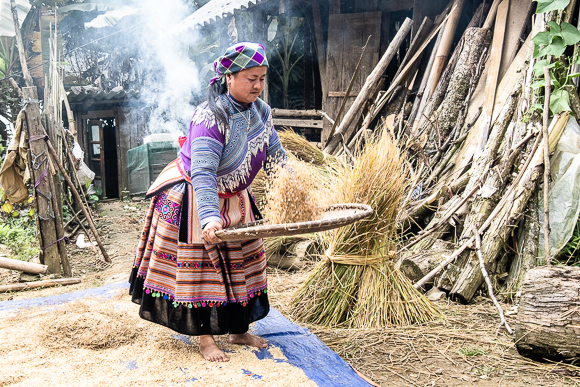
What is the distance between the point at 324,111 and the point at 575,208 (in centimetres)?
423

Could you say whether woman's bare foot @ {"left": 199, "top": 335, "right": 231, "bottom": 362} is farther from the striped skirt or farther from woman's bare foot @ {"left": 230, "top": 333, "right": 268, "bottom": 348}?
woman's bare foot @ {"left": 230, "top": 333, "right": 268, "bottom": 348}

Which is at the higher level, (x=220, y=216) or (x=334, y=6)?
(x=334, y=6)

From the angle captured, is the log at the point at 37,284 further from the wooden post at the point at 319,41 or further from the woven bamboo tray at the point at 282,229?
the wooden post at the point at 319,41

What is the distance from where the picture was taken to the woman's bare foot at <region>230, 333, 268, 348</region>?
2459 millimetres

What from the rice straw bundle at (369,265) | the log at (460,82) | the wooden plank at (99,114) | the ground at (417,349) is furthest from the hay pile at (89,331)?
the wooden plank at (99,114)

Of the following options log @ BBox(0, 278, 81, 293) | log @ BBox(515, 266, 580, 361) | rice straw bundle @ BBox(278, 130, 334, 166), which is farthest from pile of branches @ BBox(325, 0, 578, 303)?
log @ BBox(0, 278, 81, 293)

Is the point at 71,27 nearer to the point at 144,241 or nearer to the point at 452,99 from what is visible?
the point at 452,99

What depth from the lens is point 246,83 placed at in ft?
7.05

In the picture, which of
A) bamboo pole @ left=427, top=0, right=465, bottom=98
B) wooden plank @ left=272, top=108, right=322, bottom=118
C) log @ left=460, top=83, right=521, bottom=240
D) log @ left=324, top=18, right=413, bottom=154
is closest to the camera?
log @ left=460, top=83, right=521, bottom=240

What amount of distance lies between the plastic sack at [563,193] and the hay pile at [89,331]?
2707mm

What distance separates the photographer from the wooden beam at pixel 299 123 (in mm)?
7270

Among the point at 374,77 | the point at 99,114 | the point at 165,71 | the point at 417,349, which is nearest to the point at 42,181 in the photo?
the point at 417,349

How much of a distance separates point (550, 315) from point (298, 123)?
5437mm

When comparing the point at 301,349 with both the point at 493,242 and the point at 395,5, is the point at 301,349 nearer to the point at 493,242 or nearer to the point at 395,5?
the point at 493,242
